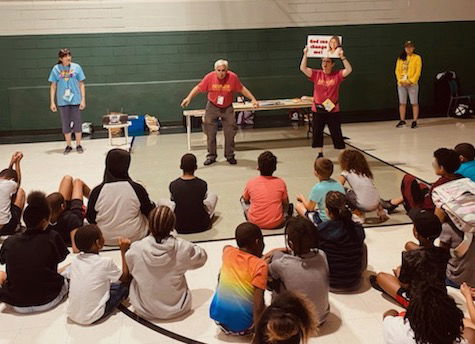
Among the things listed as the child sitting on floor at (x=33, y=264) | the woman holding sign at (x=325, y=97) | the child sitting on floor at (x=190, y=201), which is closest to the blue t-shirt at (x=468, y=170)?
the child sitting on floor at (x=190, y=201)

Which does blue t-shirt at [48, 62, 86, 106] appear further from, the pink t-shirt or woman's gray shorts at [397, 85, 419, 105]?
woman's gray shorts at [397, 85, 419, 105]

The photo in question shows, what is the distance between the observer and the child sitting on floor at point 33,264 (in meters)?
3.66

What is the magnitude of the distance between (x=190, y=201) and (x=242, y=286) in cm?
190

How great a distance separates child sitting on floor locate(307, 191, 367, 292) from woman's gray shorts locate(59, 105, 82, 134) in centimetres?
606

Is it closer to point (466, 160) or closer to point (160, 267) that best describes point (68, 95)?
point (160, 267)

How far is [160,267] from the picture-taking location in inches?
142

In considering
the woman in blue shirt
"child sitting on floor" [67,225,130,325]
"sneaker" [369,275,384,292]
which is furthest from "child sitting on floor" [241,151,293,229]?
A: the woman in blue shirt

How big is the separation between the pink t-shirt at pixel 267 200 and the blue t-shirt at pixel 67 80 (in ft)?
15.4

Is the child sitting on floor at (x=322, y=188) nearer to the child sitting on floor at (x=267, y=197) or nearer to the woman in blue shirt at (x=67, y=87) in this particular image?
the child sitting on floor at (x=267, y=197)

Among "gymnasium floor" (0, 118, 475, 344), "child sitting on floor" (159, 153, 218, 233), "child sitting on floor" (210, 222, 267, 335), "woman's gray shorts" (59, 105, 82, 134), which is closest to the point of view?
"child sitting on floor" (210, 222, 267, 335)

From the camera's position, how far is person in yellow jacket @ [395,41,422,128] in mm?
10273

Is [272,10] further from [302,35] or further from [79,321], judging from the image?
[79,321]

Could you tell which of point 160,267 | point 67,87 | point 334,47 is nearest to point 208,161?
point 334,47

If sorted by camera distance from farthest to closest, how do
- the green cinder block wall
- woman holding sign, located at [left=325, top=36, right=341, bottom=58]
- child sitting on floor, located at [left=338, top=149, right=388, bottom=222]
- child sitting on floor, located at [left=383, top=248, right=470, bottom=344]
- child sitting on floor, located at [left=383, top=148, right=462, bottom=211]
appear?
the green cinder block wall, woman holding sign, located at [left=325, top=36, right=341, bottom=58], child sitting on floor, located at [left=338, top=149, right=388, bottom=222], child sitting on floor, located at [left=383, top=148, right=462, bottom=211], child sitting on floor, located at [left=383, top=248, right=470, bottom=344]
